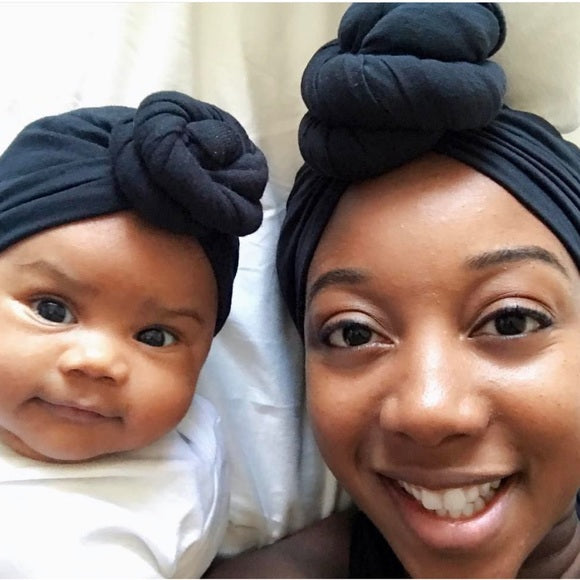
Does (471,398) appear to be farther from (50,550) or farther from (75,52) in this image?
(75,52)

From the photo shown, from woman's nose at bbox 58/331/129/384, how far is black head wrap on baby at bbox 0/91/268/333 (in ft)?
0.41

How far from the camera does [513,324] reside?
849 mm

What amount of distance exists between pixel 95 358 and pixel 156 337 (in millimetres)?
92

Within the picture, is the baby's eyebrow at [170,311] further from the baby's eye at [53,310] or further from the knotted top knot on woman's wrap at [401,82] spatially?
the knotted top knot on woman's wrap at [401,82]

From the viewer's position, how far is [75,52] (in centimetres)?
112

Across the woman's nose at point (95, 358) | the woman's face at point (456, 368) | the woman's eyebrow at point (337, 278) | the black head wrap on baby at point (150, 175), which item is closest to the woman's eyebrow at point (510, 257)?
the woman's face at point (456, 368)

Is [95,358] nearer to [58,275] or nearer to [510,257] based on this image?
[58,275]

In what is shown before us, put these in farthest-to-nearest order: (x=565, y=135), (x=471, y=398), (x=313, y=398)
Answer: (x=565, y=135) < (x=313, y=398) < (x=471, y=398)

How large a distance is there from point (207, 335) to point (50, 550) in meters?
0.27

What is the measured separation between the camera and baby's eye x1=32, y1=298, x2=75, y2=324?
89cm

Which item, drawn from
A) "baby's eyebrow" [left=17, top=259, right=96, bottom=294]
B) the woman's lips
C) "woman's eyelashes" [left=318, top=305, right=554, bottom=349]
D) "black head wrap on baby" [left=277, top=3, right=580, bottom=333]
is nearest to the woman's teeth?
the woman's lips

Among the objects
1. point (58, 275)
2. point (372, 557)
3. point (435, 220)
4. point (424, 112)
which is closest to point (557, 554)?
point (372, 557)

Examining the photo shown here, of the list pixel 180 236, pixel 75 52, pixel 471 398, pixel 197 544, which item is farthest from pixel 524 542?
pixel 75 52

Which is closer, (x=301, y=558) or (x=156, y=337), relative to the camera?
(x=156, y=337)
